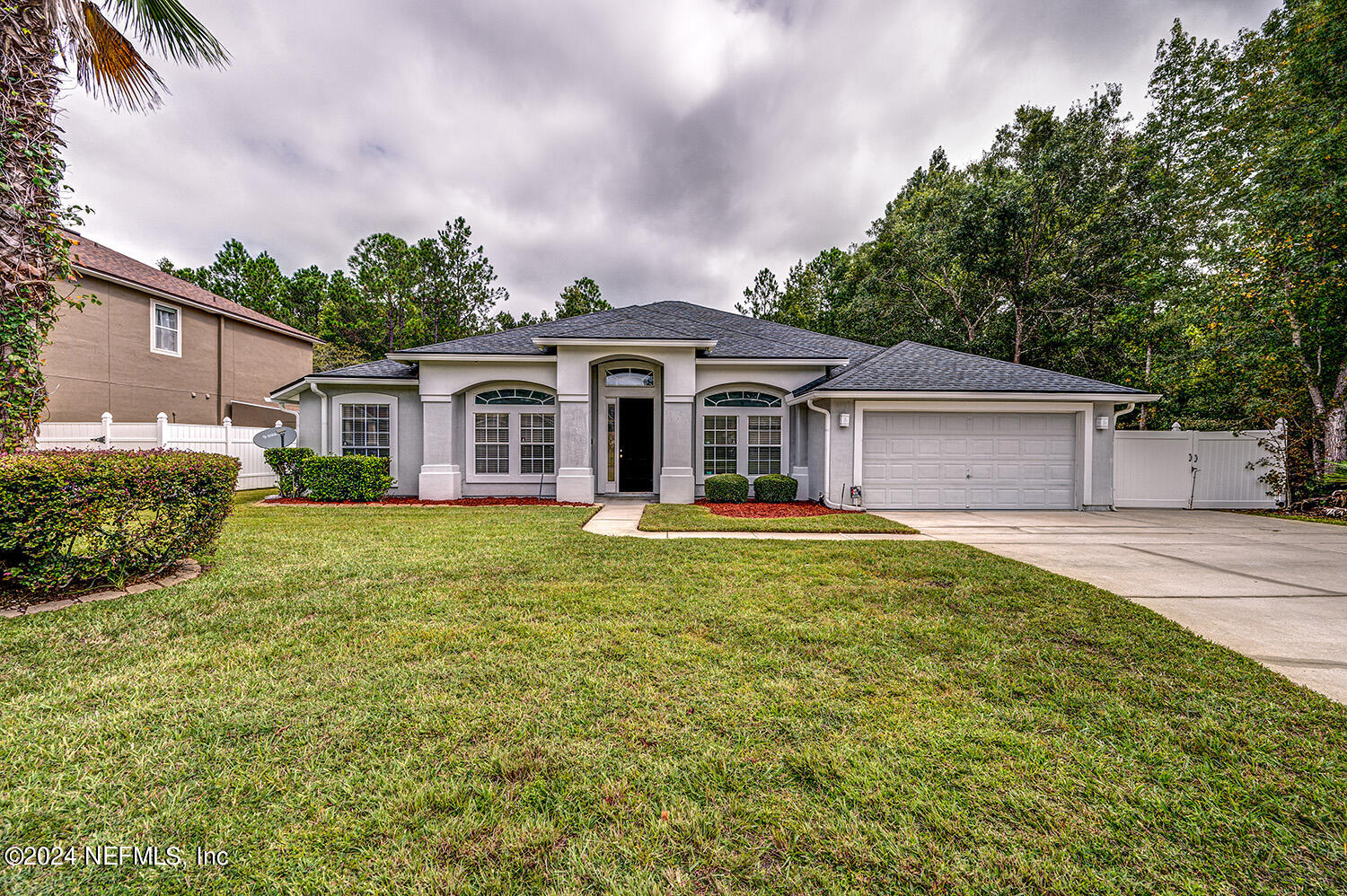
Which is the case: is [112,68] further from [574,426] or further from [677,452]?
[677,452]

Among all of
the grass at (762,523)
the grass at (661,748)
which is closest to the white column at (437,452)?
the grass at (762,523)

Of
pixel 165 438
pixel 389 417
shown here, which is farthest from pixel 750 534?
pixel 165 438

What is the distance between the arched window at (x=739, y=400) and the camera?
11789 millimetres

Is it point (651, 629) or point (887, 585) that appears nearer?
point (651, 629)

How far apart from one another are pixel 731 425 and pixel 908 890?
10468 mm

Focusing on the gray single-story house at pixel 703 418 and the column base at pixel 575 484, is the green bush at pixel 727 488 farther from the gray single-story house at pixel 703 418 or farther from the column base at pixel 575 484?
the column base at pixel 575 484

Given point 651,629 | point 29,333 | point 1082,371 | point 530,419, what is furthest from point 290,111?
point 1082,371

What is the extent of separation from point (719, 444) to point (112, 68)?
1070cm

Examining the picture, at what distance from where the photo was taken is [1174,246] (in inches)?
621

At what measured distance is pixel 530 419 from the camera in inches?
459

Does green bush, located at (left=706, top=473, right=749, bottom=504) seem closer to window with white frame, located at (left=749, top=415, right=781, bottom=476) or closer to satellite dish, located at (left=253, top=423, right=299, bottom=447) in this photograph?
window with white frame, located at (left=749, top=415, right=781, bottom=476)

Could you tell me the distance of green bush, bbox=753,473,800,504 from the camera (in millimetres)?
11039

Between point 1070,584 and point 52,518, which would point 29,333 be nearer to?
point 52,518

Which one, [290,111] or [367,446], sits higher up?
[290,111]
